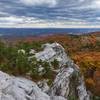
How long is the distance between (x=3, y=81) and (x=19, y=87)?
10.1 feet

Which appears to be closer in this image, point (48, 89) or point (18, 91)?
point (18, 91)

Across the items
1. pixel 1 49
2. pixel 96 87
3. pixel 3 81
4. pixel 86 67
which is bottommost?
pixel 96 87

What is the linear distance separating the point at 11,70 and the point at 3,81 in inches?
292

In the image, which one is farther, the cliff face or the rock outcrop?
the cliff face

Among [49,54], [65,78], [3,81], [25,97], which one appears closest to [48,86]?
[65,78]

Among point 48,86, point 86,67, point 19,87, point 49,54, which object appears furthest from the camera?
point 86,67

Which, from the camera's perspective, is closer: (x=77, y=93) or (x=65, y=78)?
(x=65, y=78)

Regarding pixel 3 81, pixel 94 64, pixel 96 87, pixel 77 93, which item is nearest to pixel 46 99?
pixel 3 81

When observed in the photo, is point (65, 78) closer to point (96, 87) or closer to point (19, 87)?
point (19, 87)

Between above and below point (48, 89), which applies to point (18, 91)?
above

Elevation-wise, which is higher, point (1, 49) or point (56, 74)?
point (1, 49)

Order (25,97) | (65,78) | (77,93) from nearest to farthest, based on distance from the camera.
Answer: (25,97), (65,78), (77,93)

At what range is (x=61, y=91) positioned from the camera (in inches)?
1043

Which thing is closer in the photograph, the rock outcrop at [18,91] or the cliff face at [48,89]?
the rock outcrop at [18,91]
